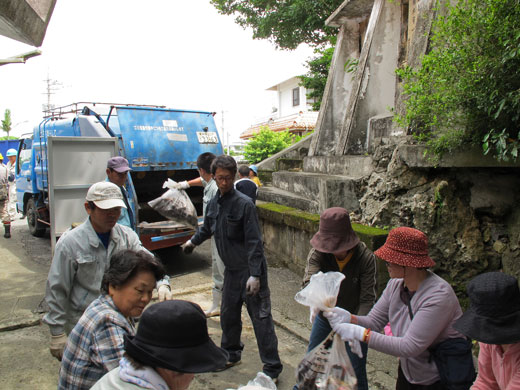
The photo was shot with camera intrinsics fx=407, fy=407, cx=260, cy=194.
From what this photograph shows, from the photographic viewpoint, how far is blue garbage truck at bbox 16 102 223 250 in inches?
223

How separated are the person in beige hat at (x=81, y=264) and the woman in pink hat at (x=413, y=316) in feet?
3.96

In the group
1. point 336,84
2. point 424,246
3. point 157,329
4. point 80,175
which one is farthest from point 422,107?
point 336,84

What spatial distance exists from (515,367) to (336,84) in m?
7.99

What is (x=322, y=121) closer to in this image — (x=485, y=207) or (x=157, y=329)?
(x=485, y=207)

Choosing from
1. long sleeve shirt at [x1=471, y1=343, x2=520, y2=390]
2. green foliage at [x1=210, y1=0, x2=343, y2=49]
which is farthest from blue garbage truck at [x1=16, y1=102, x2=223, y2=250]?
green foliage at [x1=210, y1=0, x2=343, y2=49]

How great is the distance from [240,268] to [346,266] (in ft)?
3.38

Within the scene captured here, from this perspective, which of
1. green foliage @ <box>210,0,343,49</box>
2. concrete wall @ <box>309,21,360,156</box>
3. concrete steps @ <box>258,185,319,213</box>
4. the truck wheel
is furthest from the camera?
green foliage @ <box>210,0,343,49</box>

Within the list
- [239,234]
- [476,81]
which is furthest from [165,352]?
[476,81]

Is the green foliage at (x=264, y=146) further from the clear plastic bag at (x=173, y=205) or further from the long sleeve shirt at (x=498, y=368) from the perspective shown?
the long sleeve shirt at (x=498, y=368)

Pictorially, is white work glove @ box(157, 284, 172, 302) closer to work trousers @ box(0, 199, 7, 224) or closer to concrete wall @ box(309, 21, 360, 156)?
concrete wall @ box(309, 21, 360, 156)

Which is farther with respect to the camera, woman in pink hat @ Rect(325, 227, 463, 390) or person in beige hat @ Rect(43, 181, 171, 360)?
person in beige hat @ Rect(43, 181, 171, 360)

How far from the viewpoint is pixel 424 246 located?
2.13 metres

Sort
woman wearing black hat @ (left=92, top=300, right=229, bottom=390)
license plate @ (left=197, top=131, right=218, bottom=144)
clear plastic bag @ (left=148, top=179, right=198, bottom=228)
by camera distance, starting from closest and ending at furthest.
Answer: woman wearing black hat @ (left=92, top=300, right=229, bottom=390) → clear plastic bag @ (left=148, top=179, right=198, bottom=228) → license plate @ (left=197, top=131, right=218, bottom=144)

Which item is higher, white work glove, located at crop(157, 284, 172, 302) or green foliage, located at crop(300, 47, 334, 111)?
green foliage, located at crop(300, 47, 334, 111)
